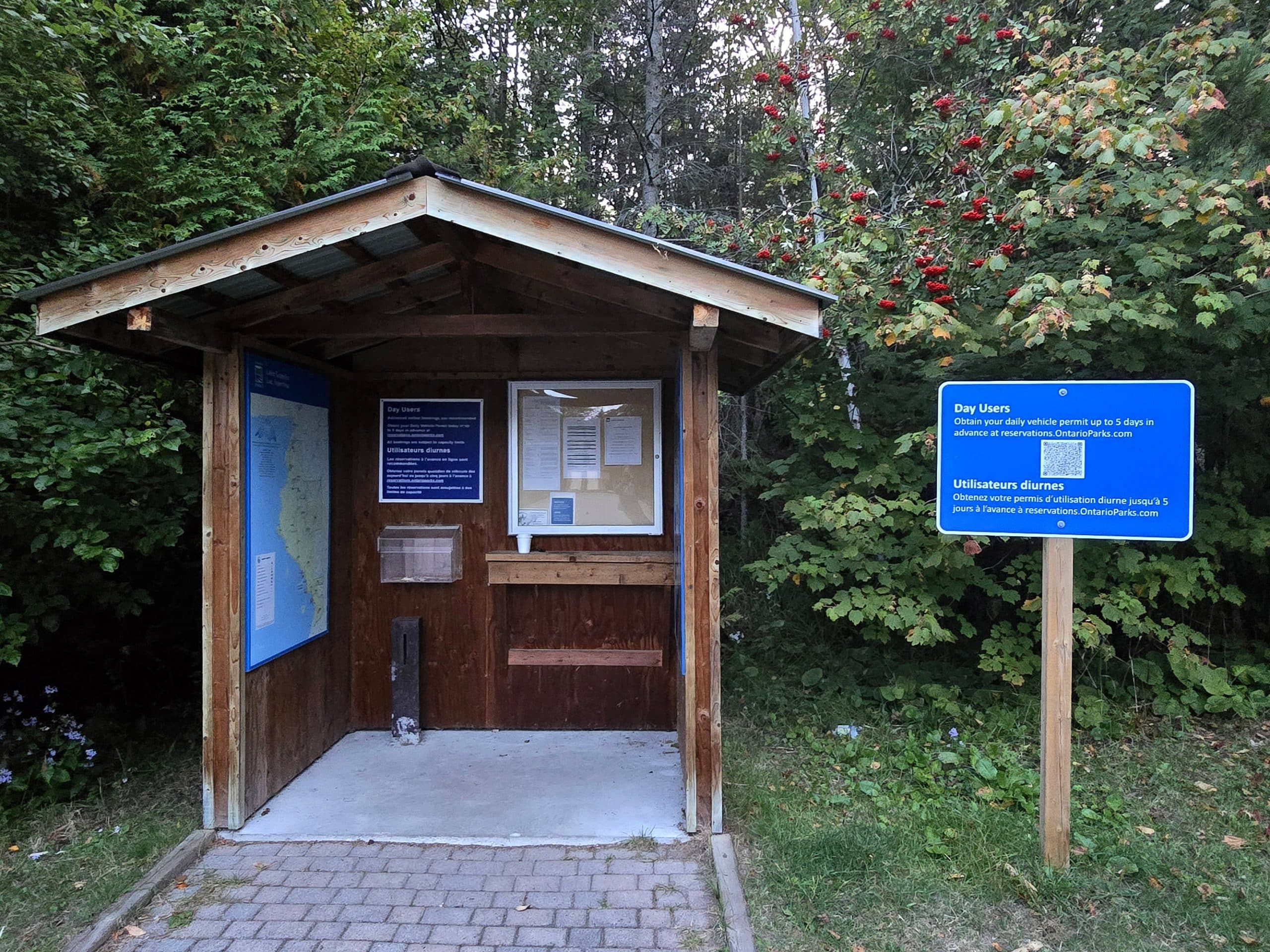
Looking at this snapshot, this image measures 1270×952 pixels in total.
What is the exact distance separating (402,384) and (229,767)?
2.36m

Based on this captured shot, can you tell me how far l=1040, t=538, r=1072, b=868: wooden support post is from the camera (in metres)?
3.15

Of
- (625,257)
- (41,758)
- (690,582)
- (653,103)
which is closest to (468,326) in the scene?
(625,257)

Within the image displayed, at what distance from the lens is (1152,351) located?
195 inches

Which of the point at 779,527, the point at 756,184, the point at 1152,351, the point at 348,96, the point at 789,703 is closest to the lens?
the point at 1152,351

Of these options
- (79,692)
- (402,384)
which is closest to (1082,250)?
(402,384)

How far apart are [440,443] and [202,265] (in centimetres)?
194

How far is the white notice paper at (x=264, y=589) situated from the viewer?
148 inches

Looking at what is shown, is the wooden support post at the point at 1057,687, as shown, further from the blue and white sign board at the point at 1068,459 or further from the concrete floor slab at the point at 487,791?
the concrete floor slab at the point at 487,791

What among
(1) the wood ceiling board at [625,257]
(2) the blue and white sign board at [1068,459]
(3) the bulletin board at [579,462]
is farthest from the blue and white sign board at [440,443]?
(2) the blue and white sign board at [1068,459]

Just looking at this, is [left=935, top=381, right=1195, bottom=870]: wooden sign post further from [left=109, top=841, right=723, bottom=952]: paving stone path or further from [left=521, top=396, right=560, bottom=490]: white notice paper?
[left=521, top=396, right=560, bottom=490]: white notice paper

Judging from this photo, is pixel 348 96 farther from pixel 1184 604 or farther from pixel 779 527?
pixel 1184 604

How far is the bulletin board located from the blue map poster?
1116 millimetres

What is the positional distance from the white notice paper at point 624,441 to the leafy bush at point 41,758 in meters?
3.37

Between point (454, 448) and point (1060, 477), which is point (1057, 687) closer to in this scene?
point (1060, 477)
